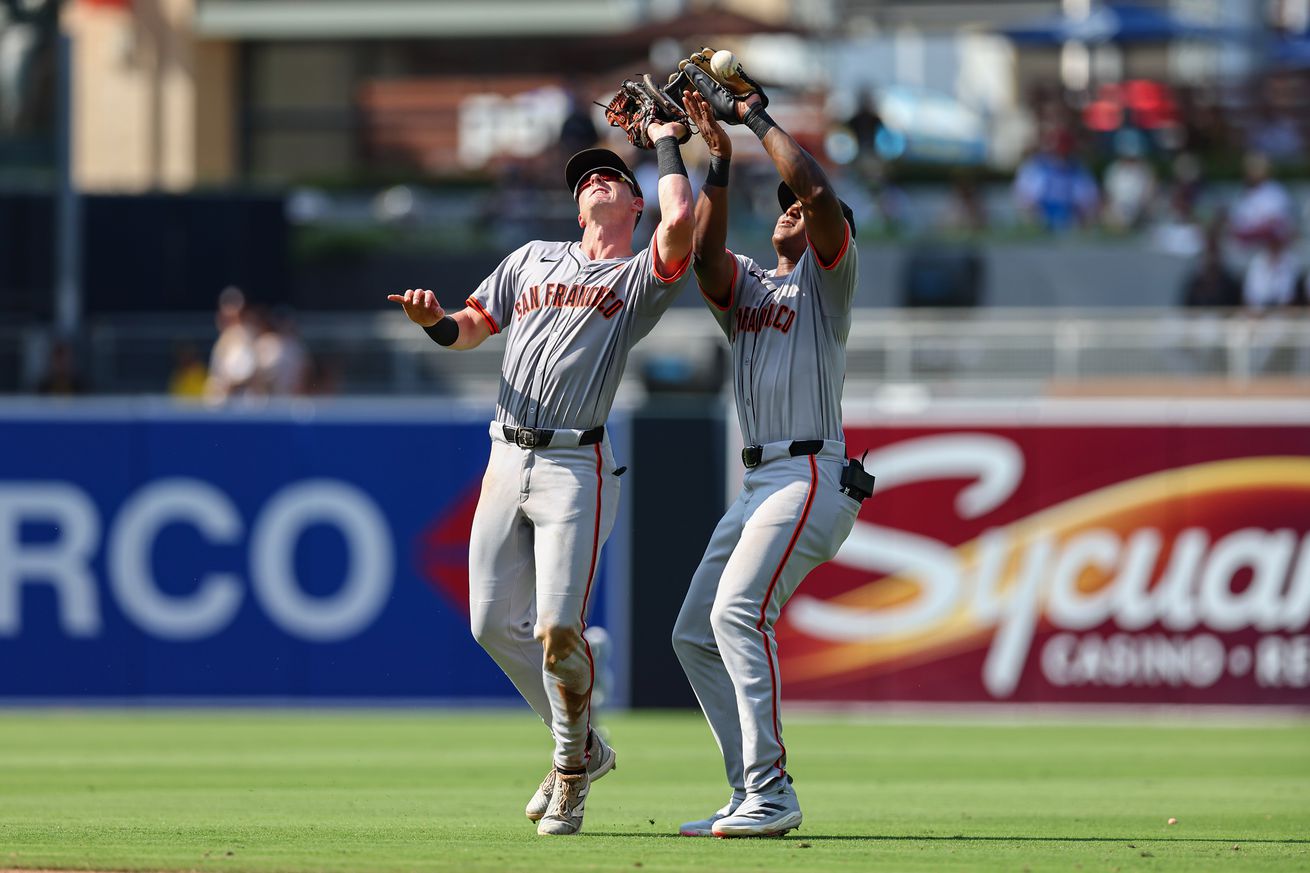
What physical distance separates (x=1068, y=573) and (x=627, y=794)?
574 centimetres

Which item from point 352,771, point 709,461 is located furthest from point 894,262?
point 352,771

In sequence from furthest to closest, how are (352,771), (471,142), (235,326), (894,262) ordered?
(471,142), (894,262), (235,326), (352,771)

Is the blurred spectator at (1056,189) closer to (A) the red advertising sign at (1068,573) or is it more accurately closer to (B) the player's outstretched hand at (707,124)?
(A) the red advertising sign at (1068,573)

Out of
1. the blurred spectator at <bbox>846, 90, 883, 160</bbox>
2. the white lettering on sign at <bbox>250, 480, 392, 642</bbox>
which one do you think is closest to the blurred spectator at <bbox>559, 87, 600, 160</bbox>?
the blurred spectator at <bbox>846, 90, 883, 160</bbox>

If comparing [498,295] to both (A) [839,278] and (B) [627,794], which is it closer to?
(A) [839,278]

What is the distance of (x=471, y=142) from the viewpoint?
94.6ft

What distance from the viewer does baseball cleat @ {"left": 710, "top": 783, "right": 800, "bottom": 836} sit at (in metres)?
7.62

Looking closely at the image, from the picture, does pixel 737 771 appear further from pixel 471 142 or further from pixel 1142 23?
pixel 471 142

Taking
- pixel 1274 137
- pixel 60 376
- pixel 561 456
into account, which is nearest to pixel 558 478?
pixel 561 456

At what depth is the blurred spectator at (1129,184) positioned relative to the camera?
2203 cm

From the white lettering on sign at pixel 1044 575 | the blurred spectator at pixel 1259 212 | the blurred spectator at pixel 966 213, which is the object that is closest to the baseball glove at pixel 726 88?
the white lettering on sign at pixel 1044 575

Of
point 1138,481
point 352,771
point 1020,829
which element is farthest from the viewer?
point 1138,481

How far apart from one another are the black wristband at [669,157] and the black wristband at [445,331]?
0.96 m

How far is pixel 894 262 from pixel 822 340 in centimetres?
1335
